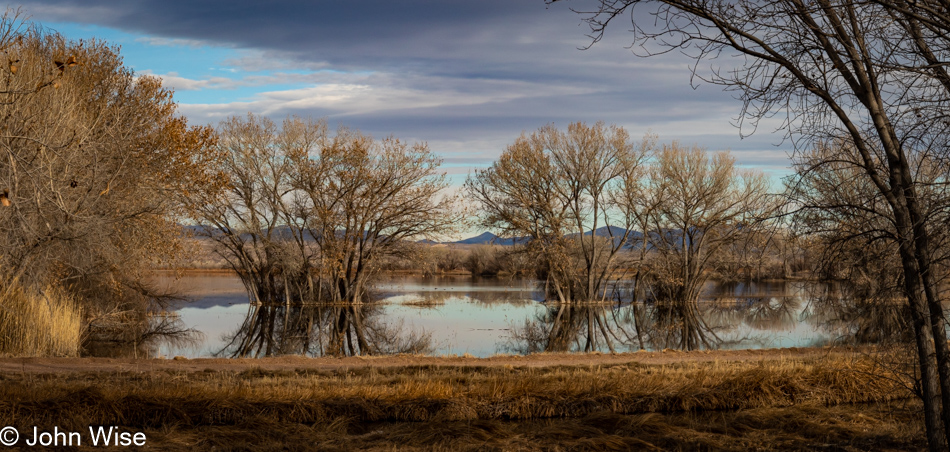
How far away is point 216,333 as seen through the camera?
998 inches

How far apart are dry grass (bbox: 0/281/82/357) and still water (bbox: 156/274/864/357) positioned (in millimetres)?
2620

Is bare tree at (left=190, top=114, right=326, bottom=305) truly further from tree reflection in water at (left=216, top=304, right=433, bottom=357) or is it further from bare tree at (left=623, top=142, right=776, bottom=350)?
bare tree at (left=623, top=142, right=776, bottom=350)

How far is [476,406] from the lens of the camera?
32.0 ft

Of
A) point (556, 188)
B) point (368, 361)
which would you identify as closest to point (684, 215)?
point (556, 188)

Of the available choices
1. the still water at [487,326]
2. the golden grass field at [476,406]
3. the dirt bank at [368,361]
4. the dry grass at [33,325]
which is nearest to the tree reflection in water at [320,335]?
the still water at [487,326]

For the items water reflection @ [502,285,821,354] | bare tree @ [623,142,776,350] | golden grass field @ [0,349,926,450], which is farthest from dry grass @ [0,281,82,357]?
bare tree @ [623,142,776,350]

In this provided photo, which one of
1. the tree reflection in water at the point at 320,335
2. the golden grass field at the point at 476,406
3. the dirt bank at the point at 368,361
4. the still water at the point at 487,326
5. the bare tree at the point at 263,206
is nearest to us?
the golden grass field at the point at 476,406

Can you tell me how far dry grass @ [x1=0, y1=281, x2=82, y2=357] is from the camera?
625 inches

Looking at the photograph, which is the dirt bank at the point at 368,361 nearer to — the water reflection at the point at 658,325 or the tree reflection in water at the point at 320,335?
the water reflection at the point at 658,325

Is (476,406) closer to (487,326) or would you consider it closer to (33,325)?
(33,325)

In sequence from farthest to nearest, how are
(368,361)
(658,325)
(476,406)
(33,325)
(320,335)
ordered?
(658,325), (320,335), (33,325), (368,361), (476,406)

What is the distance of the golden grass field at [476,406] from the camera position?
7.77m

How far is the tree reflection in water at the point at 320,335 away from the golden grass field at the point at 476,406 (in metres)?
7.12

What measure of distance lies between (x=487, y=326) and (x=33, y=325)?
1515 centimetres
